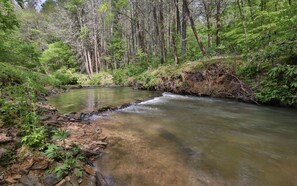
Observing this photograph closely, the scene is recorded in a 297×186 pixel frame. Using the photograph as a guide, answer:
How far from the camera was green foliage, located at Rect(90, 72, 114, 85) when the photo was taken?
20.2 metres

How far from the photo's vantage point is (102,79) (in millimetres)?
20844

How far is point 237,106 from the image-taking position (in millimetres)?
7195

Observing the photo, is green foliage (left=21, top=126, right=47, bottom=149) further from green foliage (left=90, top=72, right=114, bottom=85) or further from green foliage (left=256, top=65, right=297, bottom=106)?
green foliage (left=90, top=72, right=114, bottom=85)

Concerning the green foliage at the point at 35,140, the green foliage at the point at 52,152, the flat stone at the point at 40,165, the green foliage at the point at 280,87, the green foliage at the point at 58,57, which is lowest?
the flat stone at the point at 40,165

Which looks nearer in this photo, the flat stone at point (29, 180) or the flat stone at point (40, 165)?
the flat stone at point (29, 180)

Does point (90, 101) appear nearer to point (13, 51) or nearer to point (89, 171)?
point (13, 51)

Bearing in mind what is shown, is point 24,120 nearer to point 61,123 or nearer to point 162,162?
point 61,123

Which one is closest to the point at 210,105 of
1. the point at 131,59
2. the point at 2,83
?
the point at 2,83

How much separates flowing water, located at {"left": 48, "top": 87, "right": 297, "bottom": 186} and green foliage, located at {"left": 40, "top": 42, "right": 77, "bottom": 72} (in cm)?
2092

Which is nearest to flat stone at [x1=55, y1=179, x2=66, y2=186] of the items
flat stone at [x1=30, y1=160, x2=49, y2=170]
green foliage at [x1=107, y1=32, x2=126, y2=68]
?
flat stone at [x1=30, y1=160, x2=49, y2=170]

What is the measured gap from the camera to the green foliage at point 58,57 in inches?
929

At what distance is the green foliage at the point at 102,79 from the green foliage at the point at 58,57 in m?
6.70

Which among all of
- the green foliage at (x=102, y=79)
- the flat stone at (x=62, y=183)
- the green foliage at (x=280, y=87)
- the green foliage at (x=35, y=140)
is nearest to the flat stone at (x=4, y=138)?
Answer: the green foliage at (x=35, y=140)

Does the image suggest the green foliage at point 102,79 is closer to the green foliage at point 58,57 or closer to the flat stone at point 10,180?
the green foliage at point 58,57
